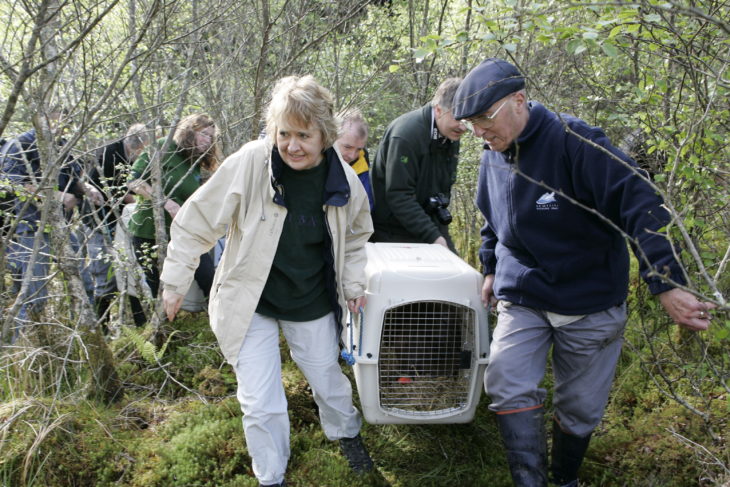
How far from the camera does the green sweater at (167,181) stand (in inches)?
181

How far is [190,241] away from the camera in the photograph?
295 centimetres

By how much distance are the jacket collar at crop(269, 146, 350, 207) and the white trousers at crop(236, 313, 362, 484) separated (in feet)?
2.09

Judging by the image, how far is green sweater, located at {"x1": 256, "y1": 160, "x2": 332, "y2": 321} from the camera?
3061 mm

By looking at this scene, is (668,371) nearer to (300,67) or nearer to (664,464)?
(664,464)

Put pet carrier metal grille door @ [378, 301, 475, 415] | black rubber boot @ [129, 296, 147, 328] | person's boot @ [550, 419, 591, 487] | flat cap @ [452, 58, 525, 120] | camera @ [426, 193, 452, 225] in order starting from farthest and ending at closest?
black rubber boot @ [129, 296, 147, 328] → camera @ [426, 193, 452, 225] → pet carrier metal grille door @ [378, 301, 475, 415] → person's boot @ [550, 419, 591, 487] → flat cap @ [452, 58, 525, 120]

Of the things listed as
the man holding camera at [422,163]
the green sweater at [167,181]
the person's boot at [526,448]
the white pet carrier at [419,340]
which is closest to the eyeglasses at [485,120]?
the white pet carrier at [419,340]

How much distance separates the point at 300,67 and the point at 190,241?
392 cm

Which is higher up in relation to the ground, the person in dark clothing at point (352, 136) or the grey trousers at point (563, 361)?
the person in dark clothing at point (352, 136)

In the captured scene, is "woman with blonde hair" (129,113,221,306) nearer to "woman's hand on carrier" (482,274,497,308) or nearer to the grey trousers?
"woman's hand on carrier" (482,274,497,308)

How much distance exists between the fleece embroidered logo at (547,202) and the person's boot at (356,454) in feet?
5.32

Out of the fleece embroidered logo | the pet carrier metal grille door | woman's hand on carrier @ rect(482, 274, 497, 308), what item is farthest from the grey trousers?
the fleece embroidered logo

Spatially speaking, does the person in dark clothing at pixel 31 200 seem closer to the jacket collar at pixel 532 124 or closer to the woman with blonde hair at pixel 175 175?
the woman with blonde hair at pixel 175 175

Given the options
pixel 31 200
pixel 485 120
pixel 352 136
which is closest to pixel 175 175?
pixel 352 136

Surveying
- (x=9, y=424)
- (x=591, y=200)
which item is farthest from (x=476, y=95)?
(x=9, y=424)
